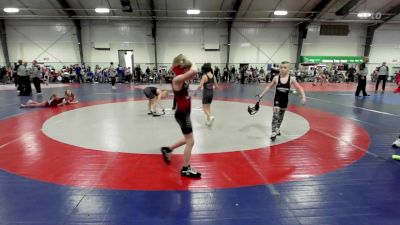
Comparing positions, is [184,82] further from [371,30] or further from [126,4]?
[371,30]

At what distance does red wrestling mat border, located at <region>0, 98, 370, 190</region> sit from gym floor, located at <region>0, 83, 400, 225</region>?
16mm

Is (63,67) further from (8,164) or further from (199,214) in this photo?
(199,214)

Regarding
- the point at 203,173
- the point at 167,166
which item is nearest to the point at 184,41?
the point at 167,166

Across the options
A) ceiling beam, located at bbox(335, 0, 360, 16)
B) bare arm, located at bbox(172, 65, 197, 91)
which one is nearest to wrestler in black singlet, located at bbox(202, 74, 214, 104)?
bare arm, located at bbox(172, 65, 197, 91)

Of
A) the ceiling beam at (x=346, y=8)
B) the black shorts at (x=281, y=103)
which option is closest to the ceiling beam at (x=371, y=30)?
the ceiling beam at (x=346, y=8)

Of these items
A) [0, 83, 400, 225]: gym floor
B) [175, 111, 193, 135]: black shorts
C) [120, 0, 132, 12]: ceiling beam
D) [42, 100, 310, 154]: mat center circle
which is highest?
[120, 0, 132, 12]: ceiling beam

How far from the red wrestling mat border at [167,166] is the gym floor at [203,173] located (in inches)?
0.6

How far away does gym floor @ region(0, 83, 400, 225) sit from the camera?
9.90 feet

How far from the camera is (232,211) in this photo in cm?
307

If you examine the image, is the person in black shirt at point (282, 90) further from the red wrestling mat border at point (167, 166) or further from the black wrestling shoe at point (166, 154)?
the black wrestling shoe at point (166, 154)

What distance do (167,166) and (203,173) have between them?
63cm

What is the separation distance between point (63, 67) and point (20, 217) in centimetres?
2404

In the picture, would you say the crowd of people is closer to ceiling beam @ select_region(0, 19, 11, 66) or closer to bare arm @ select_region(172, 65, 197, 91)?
bare arm @ select_region(172, 65, 197, 91)

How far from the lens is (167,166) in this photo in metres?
4.37
